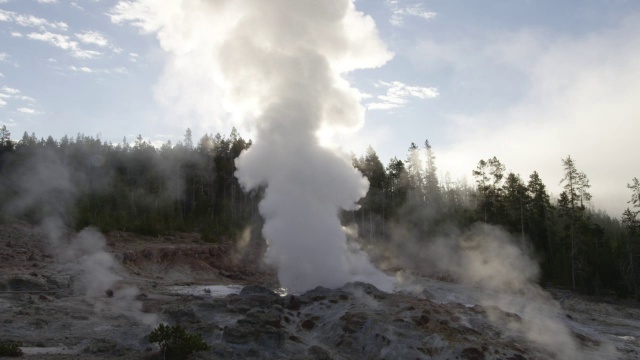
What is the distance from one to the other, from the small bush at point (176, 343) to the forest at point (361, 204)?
31.8 meters

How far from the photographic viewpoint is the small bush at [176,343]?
16.1 meters

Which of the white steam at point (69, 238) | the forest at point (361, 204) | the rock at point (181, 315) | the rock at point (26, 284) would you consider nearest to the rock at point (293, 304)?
the rock at point (181, 315)

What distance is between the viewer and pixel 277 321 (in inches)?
836

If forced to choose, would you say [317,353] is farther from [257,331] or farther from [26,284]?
[26,284]

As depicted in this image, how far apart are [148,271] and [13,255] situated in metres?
9.65

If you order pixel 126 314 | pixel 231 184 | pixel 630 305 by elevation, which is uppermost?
pixel 231 184

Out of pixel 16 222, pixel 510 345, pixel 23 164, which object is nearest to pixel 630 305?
pixel 510 345

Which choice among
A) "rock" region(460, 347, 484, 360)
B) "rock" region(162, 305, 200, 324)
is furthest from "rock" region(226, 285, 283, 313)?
"rock" region(460, 347, 484, 360)

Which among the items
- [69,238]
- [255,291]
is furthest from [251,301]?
[69,238]

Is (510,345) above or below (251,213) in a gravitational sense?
below

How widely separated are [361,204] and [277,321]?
46974 mm

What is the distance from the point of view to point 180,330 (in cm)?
1655

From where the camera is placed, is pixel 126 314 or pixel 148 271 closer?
pixel 126 314

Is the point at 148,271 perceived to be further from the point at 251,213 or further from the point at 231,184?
the point at 231,184
